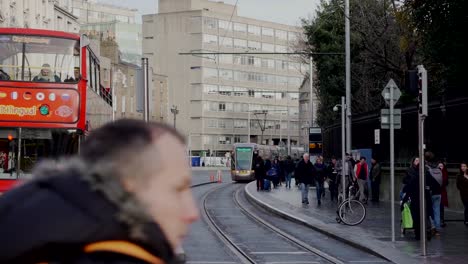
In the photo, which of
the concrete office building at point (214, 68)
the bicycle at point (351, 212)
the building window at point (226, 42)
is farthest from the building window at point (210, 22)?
the bicycle at point (351, 212)

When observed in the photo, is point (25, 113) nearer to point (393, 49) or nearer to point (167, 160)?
point (167, 160)

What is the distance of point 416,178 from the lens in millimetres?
15578

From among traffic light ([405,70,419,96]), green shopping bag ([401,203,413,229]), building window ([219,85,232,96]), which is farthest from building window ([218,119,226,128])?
traffic light ([405,70,419,96])

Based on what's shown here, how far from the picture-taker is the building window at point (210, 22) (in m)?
99.1

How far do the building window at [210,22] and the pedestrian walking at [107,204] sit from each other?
9818cm

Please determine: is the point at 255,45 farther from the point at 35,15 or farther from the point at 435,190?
the point at 435,190

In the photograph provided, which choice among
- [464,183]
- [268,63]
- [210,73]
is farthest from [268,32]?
[464,183]

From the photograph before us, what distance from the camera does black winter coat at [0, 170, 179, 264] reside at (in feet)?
5.30

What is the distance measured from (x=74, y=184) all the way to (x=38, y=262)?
0.18 m

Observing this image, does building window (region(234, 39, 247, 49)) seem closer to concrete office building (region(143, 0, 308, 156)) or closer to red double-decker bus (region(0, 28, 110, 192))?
concrete office building (region(143, 0, 308, 156))

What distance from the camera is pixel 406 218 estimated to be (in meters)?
15.9

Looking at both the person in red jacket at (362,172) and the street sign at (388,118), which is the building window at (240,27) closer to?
the person in red jacket at (362,172)

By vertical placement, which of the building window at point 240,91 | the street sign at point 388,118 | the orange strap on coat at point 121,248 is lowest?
the orange strap on coat at point 121,248

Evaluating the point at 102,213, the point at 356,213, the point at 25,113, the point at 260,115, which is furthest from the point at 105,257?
the point at 260,115
